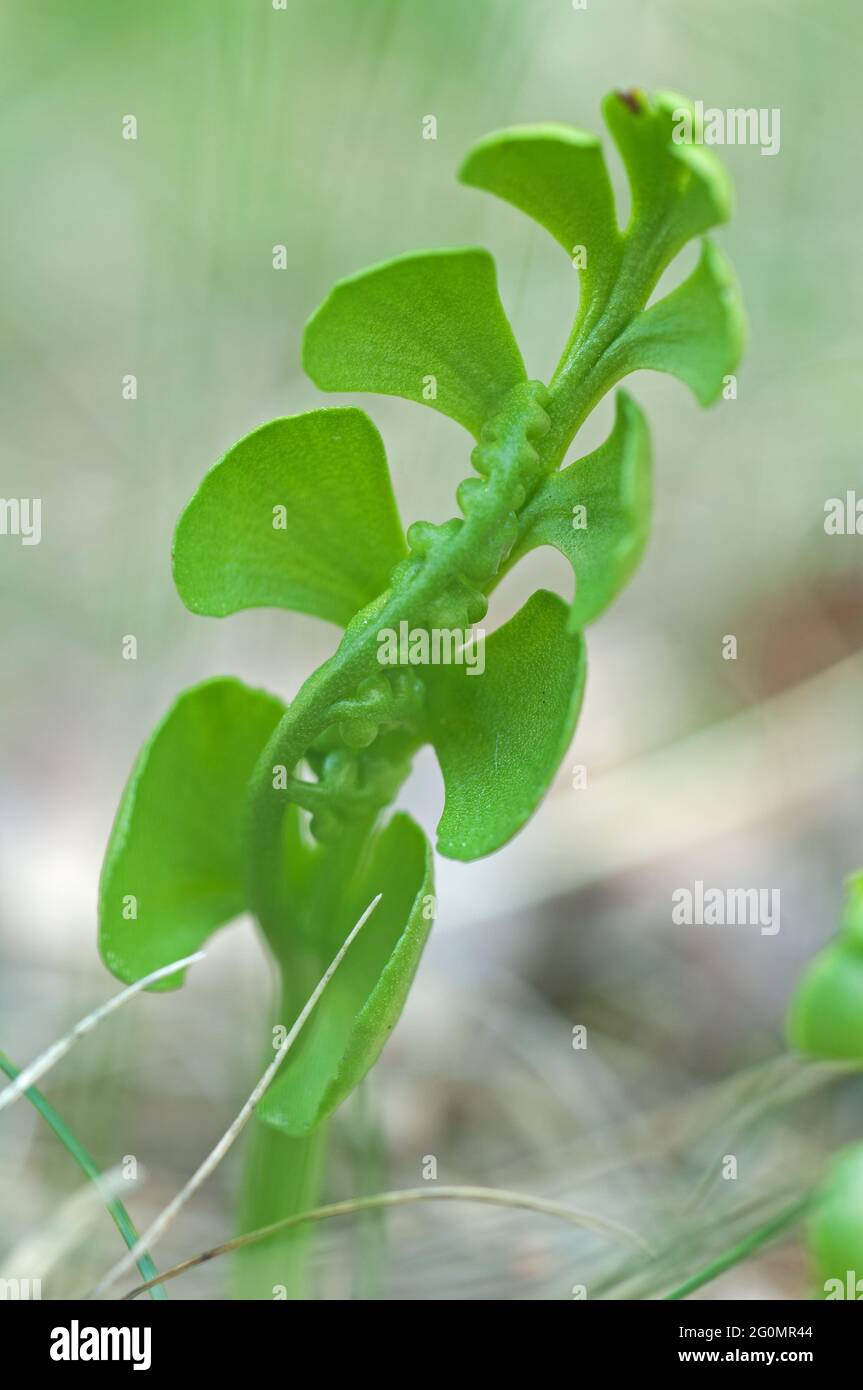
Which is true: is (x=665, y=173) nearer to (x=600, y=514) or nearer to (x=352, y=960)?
(x=600, y=514)

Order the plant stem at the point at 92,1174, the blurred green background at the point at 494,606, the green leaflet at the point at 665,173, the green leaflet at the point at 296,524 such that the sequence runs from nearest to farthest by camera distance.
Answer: the green leaflet at the point at 665,173, the green leaflet at the point at 296,524, the plant stem at the point at 92,1174, the blurred green background at the point at 494,606

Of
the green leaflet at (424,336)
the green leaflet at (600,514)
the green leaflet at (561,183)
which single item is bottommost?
the green leaflet at (600,514)

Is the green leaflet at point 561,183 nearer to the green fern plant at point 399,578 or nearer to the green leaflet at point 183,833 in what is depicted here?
the green fern plant at point 399,578

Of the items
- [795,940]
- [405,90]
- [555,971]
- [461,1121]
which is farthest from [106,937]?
[405,90]

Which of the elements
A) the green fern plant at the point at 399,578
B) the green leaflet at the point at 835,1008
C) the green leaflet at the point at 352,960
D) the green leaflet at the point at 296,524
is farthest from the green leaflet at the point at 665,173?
the green leaflet at the point at 835,1008

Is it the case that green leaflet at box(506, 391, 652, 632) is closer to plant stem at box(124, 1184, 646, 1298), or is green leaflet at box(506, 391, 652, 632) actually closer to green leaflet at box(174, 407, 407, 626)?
green leaflet at box(174, 407, 407, 626)

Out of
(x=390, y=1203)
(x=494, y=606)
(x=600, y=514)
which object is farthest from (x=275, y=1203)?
(x=494, y=606)

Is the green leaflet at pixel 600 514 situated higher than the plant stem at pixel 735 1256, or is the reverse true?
the green leaflet at pixel 600 514
